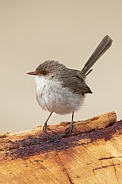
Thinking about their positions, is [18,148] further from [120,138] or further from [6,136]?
[120,138]

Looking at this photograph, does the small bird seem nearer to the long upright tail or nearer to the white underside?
the white underside

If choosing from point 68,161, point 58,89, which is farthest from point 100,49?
point 68,161

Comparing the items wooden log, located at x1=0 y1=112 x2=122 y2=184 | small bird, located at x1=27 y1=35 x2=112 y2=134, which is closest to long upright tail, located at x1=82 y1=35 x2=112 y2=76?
small bird, located at x1=27 y1=35 x2=112 y2=134

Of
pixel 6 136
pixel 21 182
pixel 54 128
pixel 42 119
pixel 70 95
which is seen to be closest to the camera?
pixel 21 182

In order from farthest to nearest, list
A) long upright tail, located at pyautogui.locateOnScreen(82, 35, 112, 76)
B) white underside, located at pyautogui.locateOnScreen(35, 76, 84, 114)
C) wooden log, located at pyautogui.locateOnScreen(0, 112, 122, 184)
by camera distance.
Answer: long upright tail, located at pyautogui.locateOnScreen(82, 35, 112, 76) → white underside, located at pyautogui.locateOnScreen(35, 76, 84, 114) → wooden log, located at pyautogui.locateOnScreen(0, 112, 122, 184)

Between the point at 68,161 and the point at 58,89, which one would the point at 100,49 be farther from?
the point at 68,161

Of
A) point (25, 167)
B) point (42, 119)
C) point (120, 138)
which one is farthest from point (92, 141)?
point (42, 119)
